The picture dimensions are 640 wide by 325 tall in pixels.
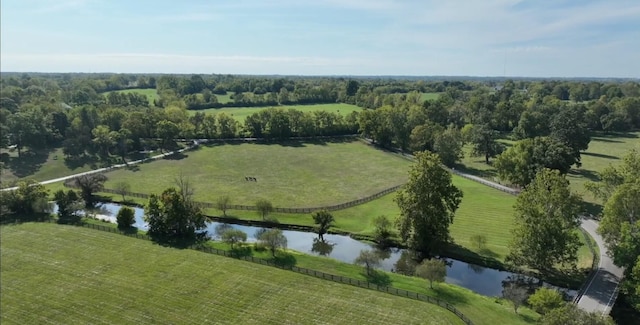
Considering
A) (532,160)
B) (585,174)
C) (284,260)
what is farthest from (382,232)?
(585,174)

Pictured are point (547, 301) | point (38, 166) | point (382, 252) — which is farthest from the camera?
point (38, 166)

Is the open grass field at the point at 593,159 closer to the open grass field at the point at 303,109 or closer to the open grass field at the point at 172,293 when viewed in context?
the open grass field at the point at 172,293

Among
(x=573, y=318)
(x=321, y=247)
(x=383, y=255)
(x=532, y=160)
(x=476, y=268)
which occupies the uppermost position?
(x=532, y=160)

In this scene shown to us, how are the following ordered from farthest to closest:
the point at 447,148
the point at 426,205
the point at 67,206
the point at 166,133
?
the point at 166,133 → the point at 447,148 → the point at 67,206 → the point at 426,205

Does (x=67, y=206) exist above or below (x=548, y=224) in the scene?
below

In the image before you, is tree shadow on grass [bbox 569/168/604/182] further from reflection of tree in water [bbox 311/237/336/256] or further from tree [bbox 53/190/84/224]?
tree [bbox 53/190/84/224]

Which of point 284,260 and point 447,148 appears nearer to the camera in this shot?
A: point 284,260

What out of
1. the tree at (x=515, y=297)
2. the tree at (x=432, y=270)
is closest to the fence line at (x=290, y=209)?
the tree at (x=432, y=270)

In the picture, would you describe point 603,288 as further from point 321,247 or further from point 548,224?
point 321,247
